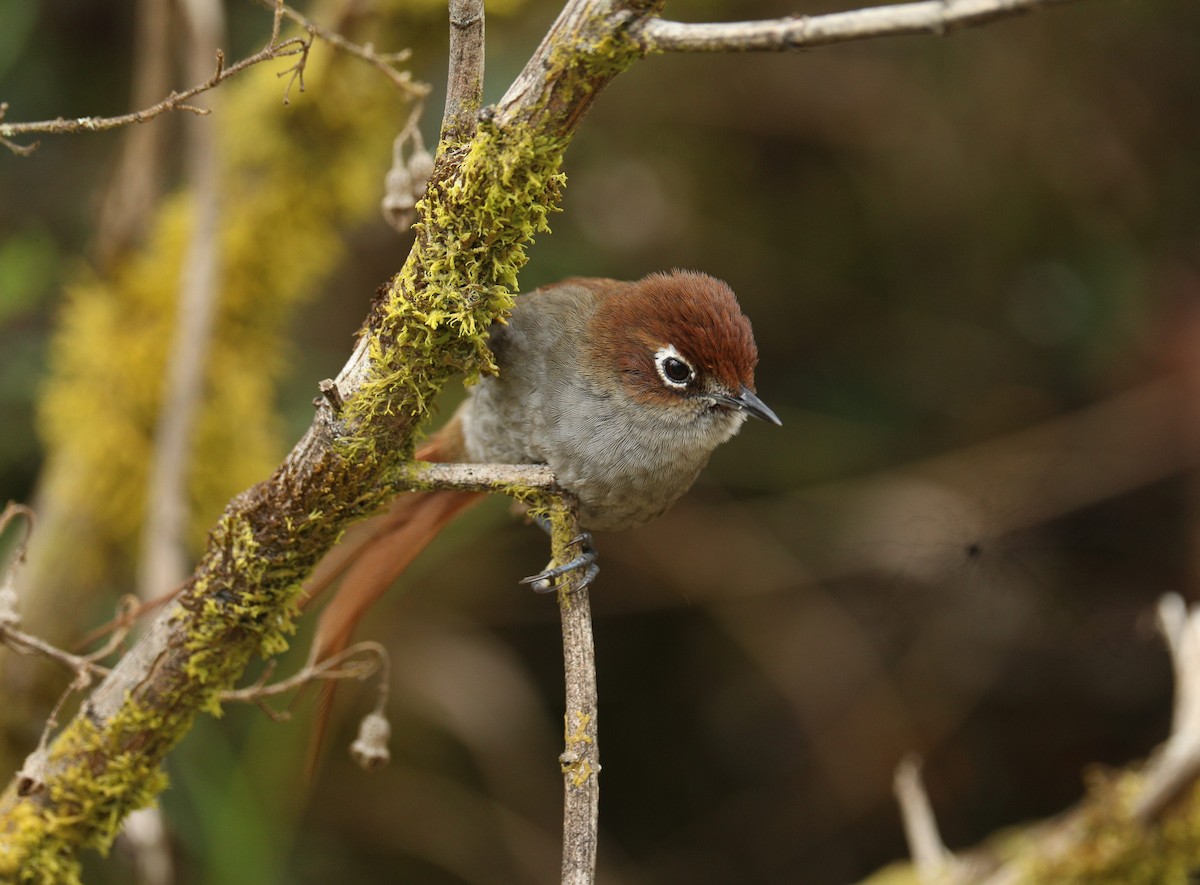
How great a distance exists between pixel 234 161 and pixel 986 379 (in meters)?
3.21

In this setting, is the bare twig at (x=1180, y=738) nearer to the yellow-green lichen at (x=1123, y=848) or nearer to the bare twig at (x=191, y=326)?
the yellow-green lichen at (x=1123, y=848)

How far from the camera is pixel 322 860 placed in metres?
4.25

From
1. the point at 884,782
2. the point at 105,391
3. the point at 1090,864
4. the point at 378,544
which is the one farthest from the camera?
the point at 884,782

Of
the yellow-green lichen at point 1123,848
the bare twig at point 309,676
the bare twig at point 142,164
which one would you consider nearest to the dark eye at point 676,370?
the bare twig at point 309,676

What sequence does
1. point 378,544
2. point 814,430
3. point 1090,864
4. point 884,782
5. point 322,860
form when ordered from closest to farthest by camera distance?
point 378,544 → point 1090,864 → point 322,860 → point 884,782 → point 814,430

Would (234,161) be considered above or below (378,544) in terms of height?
above

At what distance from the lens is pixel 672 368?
2.82 meters

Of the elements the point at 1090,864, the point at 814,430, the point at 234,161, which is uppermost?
the point at 234,161

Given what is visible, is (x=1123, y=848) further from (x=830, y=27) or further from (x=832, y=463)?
(x=830, y=27)

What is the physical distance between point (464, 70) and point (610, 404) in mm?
1105

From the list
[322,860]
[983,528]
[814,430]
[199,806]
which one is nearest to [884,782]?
[983,528]

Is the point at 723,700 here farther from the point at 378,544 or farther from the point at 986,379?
the point at 378,544

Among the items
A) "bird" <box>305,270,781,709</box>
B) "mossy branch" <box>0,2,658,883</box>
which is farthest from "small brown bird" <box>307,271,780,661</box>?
"mossy branch" <box>0,2,658,883</box>

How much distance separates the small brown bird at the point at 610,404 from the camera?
2.67 m
